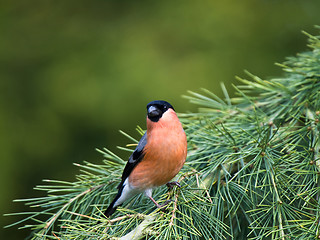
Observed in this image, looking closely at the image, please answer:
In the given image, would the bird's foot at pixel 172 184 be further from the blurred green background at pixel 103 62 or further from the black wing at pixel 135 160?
the blurred green background at pixel 103 62

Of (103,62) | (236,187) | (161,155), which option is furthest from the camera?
(103,62)

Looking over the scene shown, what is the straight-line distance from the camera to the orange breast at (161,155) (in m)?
1.76

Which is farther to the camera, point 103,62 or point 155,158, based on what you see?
point 103,62

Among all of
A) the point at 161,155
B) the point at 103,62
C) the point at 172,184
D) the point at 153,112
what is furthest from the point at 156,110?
the point at 103,62

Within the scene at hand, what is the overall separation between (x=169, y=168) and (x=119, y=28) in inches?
122

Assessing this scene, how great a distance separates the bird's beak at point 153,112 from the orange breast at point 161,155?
4cm

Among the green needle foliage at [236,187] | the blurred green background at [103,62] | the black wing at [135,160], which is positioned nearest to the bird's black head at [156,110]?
the black wing at [135,160]

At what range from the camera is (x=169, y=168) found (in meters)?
1.76

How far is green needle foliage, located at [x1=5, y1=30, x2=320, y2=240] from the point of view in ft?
4.81

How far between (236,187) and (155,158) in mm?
393

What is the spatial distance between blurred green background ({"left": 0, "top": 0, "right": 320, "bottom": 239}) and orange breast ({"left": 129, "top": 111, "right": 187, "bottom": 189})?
2024mm

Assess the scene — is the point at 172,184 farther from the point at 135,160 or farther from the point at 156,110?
the point at 156,110

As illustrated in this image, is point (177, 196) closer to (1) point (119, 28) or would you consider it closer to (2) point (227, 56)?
(2) point (227, 56)

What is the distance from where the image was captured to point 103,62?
13.8 ft
